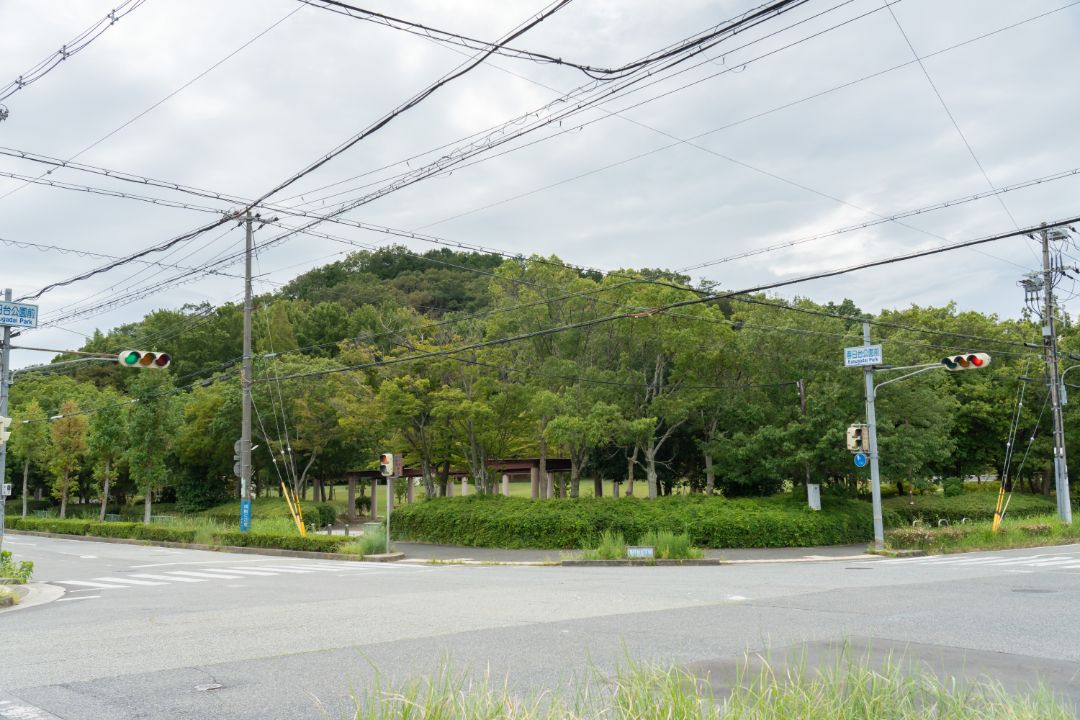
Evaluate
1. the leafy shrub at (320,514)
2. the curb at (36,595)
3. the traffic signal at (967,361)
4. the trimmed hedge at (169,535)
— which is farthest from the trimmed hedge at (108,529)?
the traffic signal at (967,361)

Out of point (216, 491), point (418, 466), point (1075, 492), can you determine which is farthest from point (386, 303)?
point (1075, 492)

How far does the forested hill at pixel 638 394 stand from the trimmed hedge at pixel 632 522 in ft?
8.73

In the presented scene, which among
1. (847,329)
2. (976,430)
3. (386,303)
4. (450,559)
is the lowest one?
(450,559)

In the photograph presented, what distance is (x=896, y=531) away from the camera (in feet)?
92.7

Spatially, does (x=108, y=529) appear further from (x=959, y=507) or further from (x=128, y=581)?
(x=959, y=507)

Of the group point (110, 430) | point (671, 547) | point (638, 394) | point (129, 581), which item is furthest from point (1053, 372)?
point (110, 430)

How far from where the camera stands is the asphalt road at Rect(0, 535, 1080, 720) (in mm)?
7160

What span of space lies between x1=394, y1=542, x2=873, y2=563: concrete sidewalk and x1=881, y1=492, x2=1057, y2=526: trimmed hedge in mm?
11722

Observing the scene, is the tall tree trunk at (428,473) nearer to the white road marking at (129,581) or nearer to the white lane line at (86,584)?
the white road marking at (129,581)

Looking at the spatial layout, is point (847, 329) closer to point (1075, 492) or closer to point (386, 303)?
point (1075, 492)

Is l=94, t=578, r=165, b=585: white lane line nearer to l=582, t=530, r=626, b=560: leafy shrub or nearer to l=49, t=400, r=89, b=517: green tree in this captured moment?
l=582, t=530, r=626, b=560: leafy shrub

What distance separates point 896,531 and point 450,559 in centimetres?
1468

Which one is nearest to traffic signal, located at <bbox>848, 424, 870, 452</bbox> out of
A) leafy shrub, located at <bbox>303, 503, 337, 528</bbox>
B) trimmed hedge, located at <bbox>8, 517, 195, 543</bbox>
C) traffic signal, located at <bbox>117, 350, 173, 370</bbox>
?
traffic signal, located at <bbox>117, 350, 173, 370</bbox>

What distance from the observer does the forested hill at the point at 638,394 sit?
112ft
